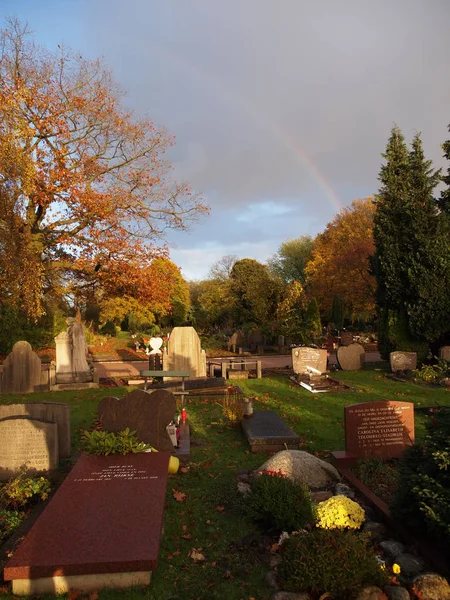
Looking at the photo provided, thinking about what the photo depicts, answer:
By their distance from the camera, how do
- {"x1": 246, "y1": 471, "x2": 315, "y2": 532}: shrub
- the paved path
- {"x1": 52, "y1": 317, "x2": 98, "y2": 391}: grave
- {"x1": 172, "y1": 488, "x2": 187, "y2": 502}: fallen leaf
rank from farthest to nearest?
the paved path < {"x1": 52, "y1": 317, "x2": 98, "y2": 391}: grave < {"x1": 172, "y1": 488, "x2": 187, "y2": 502}: fallen leaf < {"x1": 246, "y1": 471, "x2": 315, "y2": 532}: shrub

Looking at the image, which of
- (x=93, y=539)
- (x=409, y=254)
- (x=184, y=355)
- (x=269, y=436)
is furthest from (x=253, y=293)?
(x=93, y=539)

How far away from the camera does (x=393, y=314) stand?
19422mm

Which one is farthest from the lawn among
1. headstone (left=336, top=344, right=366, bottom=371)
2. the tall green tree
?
the tall green tree

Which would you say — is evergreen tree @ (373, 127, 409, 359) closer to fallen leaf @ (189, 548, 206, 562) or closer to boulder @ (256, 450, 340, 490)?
boulder @ (256, 450, 340, 490)

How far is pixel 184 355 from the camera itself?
16.5 metres

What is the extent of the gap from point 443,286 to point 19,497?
17040 mm

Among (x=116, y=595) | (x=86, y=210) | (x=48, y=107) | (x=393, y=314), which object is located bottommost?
(x=116, y=595)

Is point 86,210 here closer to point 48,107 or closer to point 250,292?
point 48,107

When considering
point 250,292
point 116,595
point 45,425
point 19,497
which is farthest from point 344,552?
point 250,292

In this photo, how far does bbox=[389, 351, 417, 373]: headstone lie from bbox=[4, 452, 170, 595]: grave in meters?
13.4

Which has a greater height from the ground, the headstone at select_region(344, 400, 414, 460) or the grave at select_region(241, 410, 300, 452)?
the headstone at select_region(344, 400, 414, 460)

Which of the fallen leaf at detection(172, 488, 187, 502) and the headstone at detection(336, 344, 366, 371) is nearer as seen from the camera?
the fallen leaf at detection(172, 488, 187, 502)

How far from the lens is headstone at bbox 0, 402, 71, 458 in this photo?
7848 mm

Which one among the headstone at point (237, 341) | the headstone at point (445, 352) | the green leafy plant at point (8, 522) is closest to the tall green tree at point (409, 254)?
the headstone at point (445, 352)
